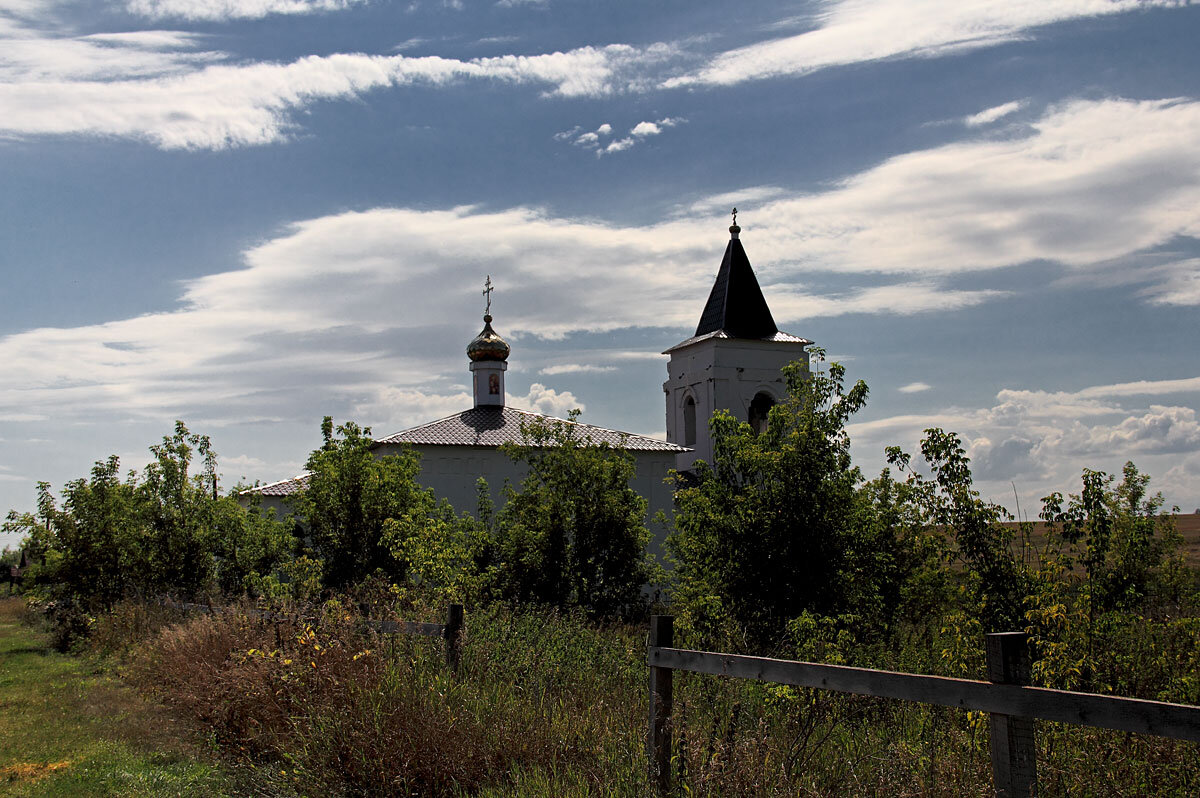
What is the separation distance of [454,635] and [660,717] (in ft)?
9.85

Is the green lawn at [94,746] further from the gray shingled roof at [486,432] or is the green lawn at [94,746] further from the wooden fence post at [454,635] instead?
the gray shingled roof at [486,432]

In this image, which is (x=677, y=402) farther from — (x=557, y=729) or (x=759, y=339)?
(x=557, y=729)

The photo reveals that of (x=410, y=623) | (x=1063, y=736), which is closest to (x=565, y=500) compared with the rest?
(x=410, y=623)

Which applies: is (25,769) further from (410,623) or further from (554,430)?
(554,430)

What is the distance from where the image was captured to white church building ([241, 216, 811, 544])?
101 feet

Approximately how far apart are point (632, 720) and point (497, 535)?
11.9m

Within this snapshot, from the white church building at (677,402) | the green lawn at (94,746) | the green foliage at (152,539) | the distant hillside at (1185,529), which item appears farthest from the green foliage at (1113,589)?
the white church building at (677,402)

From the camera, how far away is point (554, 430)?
18172 millimetres

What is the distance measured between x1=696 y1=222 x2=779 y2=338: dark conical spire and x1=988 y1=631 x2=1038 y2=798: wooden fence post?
29.8 metres

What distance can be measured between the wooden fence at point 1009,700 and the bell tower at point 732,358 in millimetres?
28374

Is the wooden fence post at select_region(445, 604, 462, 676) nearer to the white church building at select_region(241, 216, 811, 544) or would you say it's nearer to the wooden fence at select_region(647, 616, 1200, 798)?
the wooden fence at select_region(647, 616, 1200, 798)

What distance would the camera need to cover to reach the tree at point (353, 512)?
14.6 metres

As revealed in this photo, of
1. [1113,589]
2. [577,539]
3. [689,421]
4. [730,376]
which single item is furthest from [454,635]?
[689,421]

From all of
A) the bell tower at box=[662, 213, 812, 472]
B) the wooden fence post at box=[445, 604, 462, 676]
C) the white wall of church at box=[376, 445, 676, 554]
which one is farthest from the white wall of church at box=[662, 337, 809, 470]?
the wooden fence post at box=[445, 604, 462, 676]
